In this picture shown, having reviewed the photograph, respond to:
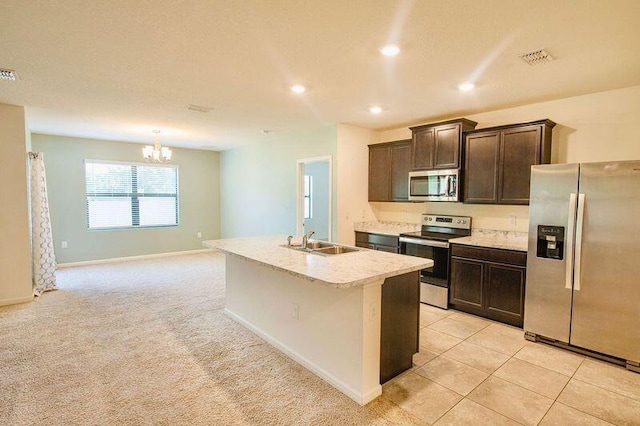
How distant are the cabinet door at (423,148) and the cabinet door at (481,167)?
0.46 m

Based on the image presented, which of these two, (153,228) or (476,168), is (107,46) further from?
(153,228)

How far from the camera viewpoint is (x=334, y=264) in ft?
8.46

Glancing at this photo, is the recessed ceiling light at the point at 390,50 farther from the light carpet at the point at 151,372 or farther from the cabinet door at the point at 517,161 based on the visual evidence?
the light carpet at the point at 151,372

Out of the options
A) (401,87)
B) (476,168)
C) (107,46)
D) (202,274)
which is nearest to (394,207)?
(476,168)

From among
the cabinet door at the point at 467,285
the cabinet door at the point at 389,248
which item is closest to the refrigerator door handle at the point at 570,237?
the cabinet door at the point at 467,285

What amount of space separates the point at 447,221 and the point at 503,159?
1178 millimetres

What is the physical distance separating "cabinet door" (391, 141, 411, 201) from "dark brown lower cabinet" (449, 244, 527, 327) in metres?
1.30

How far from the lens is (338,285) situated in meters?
2.00

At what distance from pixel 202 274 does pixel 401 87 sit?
15.1ft

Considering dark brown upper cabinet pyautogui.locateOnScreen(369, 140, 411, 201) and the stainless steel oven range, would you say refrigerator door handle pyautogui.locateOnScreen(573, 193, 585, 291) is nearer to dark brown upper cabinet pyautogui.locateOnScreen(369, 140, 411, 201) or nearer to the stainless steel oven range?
the stainless steel oven range

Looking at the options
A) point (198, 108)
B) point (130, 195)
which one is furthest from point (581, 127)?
point (130, 195)

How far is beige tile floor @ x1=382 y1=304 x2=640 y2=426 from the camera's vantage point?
7.16 feet

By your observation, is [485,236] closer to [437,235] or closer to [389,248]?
[437,235]

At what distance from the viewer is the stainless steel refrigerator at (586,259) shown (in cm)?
278
